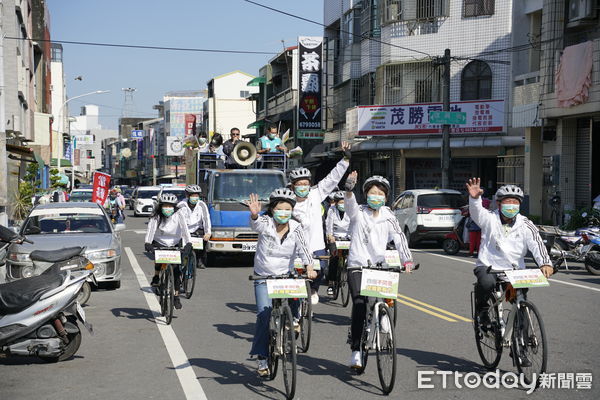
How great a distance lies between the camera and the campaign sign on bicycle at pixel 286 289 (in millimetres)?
6777

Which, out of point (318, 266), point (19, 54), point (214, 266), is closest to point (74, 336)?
point (318, 266)

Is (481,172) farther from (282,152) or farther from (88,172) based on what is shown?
(88,172)

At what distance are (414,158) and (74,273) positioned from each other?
2880 cm

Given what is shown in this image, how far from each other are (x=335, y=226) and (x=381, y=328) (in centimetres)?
664

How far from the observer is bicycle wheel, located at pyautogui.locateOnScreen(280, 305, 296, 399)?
6.42 m

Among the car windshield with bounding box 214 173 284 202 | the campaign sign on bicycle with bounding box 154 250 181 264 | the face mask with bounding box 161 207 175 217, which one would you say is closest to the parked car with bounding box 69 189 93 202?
the car windshield with bounding box 214 173 284 202

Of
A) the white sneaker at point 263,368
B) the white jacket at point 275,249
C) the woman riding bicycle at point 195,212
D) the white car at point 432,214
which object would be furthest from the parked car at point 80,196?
the white sneaker at point 263,368

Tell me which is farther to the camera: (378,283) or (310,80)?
(310,80)

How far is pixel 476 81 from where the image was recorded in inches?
1346

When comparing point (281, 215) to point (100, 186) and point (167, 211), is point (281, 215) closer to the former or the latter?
point (167, 211)

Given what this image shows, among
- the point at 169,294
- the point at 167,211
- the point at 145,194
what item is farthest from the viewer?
the point at 145,194

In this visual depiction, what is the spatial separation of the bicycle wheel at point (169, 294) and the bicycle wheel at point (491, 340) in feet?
14.2

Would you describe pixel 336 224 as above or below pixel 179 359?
above

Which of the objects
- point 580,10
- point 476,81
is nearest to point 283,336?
point 580,10
